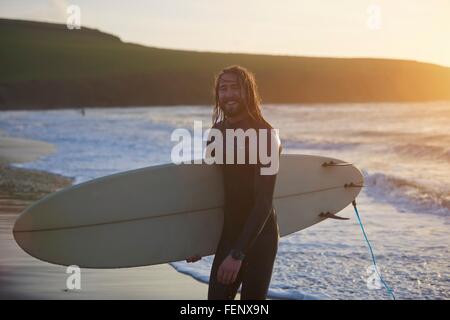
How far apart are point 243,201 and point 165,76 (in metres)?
63.9

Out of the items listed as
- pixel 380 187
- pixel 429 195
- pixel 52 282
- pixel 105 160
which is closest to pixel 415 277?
pixel 52 282

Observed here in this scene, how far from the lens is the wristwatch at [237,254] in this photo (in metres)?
3.13

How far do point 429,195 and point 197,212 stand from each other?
6.33m

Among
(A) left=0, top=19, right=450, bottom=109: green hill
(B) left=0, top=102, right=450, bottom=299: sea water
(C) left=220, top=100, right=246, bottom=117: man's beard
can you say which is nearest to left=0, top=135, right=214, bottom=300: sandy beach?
(B) left=0, top=102, right=450, bottom=299: sea water

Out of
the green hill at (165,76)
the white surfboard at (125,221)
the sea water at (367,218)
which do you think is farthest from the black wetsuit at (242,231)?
the green hill at (165,76)

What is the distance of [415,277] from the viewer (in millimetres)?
5570

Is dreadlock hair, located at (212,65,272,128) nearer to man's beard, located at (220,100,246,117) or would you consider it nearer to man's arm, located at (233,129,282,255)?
man's beard, located at (220,100,246,117)

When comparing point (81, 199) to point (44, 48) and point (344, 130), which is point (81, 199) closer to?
point (344, 130)

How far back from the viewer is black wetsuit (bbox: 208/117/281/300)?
3.24 m

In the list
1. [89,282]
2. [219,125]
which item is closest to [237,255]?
[219,125]

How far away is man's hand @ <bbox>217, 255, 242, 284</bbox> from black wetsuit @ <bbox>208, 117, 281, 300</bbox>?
0.08m

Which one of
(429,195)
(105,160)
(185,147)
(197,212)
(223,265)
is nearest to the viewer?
(223,265)

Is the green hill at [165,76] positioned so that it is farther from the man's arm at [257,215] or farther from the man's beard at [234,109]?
the man's arm at [257,215]

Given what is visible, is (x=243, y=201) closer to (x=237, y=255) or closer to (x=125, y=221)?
(x=237, y=255)
